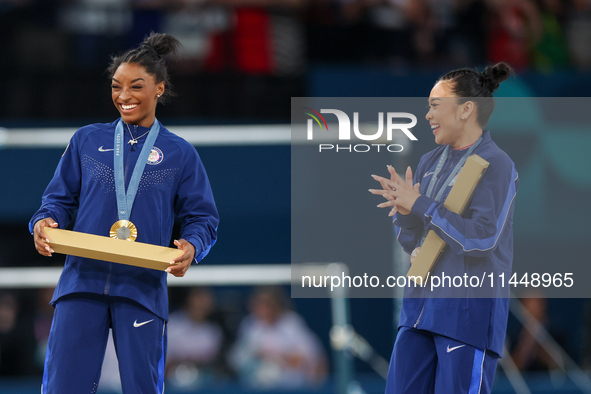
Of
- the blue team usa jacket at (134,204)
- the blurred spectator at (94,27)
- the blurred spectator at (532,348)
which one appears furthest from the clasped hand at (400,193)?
the blurred spectator at (94,27)

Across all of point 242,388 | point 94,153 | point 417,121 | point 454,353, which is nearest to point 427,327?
point 454,353

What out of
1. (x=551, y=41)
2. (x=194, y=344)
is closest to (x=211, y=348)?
(x=194, y=344)

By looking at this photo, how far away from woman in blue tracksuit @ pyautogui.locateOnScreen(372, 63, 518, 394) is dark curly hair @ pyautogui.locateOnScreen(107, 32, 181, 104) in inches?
41.8

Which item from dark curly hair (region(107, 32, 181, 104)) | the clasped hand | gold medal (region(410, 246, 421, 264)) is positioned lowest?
gold medal (region(410, 246, 421, 264))

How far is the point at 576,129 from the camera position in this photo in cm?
443

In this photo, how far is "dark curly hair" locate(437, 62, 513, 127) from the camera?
123 inches

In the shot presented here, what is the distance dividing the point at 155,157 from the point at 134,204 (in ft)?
0.73

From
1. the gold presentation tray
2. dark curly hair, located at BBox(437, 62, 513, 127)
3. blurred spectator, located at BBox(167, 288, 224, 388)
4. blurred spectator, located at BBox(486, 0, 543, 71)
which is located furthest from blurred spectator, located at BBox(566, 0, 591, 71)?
the gold presentation tray

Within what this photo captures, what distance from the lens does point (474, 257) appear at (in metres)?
3.07

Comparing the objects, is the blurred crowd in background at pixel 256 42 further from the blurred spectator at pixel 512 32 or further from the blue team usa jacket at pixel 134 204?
the blue team usa jacket at pixel 134 204

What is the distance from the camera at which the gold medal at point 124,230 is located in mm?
2928

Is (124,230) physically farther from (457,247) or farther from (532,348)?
(532,348)

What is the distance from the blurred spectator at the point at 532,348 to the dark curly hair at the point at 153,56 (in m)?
4.46

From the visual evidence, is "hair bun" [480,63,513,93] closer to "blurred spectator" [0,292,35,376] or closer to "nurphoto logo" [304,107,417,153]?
"nurphoto logo" [304,107,417,153]
